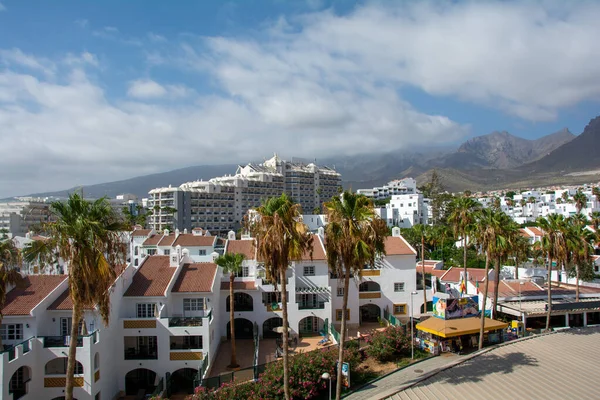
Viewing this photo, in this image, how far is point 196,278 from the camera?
1359 inches

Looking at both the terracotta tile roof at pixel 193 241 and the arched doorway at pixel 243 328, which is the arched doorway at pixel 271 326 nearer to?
the arched doorway at pixel 243 328

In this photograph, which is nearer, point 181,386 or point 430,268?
point 181,386

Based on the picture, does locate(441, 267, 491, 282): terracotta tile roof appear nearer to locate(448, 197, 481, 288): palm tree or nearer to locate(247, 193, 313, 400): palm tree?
locate(448, 197, 481, 288): palm tree

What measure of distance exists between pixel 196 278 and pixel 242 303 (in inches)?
244

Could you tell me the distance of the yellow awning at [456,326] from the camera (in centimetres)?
3238

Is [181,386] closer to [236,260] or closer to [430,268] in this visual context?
[236,260]

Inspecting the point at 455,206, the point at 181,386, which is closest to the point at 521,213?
the point at 455,206

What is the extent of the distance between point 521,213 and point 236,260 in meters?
139

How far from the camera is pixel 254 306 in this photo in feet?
125

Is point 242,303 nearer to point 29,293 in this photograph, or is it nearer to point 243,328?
point 243,328

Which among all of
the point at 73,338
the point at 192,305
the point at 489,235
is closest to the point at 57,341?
the point at 192,305

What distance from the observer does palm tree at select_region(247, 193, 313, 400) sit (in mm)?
21422

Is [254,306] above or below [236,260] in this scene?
below

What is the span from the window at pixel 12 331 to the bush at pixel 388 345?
2337cm
